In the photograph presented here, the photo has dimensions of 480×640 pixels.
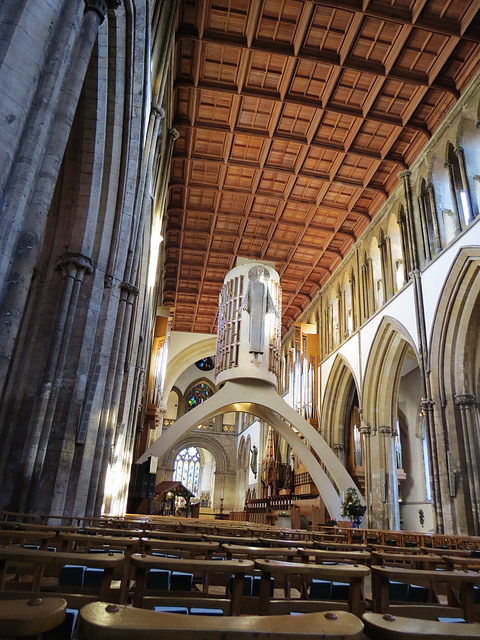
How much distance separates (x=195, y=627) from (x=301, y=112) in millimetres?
13676

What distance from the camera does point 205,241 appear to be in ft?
62.0

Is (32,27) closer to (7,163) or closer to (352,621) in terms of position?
(7,163)

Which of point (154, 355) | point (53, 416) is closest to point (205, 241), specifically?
point (154, 355)

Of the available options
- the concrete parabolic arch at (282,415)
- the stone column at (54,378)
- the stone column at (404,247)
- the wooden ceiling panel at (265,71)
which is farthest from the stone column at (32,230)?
the concrete parabolic arch at (282,415)

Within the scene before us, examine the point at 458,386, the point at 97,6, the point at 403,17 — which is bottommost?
the point at 458,386

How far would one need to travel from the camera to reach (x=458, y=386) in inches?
432

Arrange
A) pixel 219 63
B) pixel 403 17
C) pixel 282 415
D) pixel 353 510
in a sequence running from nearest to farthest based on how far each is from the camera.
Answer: pixel 403 17 → pixel 219 63 → pixel 353 510 → pixel 282 415

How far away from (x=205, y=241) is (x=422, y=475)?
11483 mm

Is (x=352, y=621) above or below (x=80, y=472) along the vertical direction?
below

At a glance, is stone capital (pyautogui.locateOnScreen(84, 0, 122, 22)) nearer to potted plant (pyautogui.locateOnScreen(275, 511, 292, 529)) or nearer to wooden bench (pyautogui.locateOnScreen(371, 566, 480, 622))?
wooden bench (pyautogui.locateOnScreen(371, 566, 480, 622))

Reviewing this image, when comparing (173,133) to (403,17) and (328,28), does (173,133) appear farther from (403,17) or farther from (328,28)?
(403,17)

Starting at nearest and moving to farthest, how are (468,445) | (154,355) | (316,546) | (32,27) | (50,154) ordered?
(32,27), (50,154), (316,546), (468,445), (154,355)

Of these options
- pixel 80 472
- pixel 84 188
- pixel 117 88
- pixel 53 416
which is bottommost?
pixel 80 472

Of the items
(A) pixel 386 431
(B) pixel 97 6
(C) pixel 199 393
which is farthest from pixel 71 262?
(C) pixel 199 393
